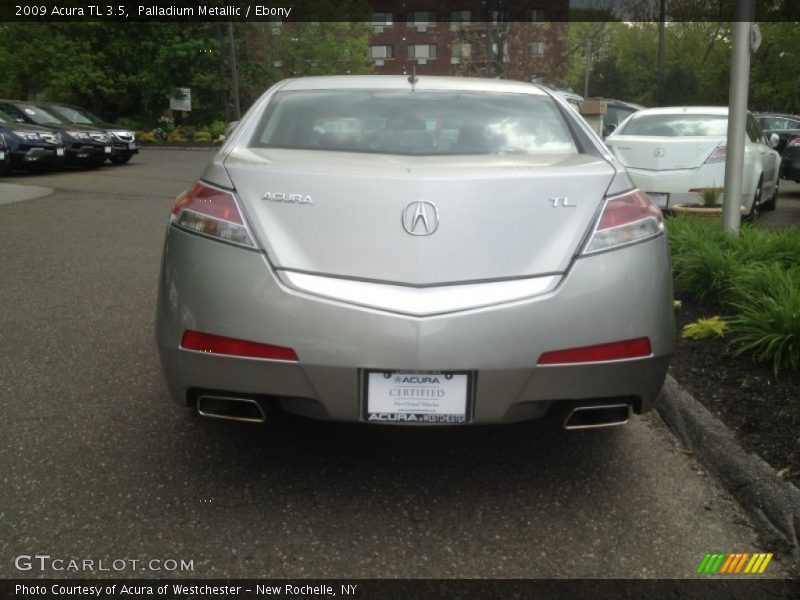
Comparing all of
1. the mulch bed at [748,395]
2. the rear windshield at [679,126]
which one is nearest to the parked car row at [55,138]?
the rear windshield at [679,126]

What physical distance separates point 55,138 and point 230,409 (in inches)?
674

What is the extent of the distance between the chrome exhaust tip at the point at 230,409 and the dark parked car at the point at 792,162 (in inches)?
530

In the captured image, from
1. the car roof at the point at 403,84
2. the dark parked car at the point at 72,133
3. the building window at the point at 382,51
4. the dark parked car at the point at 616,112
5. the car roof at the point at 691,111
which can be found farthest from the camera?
the building window at the point at 382,51

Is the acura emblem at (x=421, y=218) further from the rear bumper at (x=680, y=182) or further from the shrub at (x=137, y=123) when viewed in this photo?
the shrub at (x=137, y=123)

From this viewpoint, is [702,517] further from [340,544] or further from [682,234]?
[682,234]

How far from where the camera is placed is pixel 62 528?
9.29ft

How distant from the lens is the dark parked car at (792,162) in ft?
46.5

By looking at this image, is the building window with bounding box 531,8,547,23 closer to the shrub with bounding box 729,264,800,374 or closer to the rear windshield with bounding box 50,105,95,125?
the rear windshield with bounding box 50,105,95,125

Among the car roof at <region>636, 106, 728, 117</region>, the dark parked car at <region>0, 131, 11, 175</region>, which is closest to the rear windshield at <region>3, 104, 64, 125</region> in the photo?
the dark parked car at <region>0, 131, 11, 175</region>

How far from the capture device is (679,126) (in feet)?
35.3

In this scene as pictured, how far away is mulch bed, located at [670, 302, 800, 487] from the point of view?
336cm

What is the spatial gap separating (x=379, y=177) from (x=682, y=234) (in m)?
4.37

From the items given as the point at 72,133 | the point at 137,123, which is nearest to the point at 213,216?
the point at 72,133
